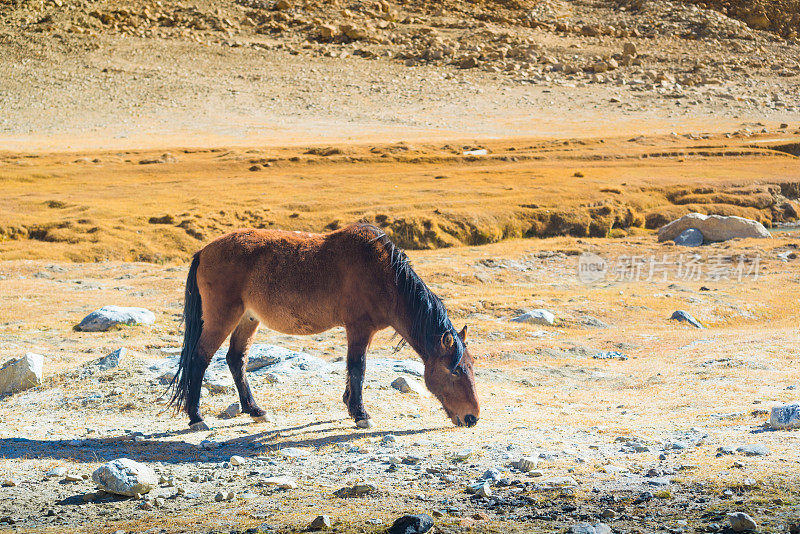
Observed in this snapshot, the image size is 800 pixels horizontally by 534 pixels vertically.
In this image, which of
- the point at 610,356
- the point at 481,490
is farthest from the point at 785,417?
the point at 610,356

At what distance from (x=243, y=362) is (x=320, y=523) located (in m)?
3.59

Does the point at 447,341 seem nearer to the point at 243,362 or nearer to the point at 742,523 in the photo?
the point at 243,362

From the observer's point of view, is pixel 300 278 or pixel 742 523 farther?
pixel 300 278

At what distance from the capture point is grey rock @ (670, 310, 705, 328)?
50.9ft

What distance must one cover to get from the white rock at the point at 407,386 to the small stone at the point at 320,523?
4134 mm

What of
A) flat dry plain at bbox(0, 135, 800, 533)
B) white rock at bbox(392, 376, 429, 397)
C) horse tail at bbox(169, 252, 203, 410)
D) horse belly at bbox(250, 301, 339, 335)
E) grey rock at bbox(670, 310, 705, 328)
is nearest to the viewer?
→ flat dry plain at bbox(0, 135, 800, 533)

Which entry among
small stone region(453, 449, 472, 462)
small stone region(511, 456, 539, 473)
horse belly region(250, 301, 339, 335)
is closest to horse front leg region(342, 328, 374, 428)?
horse belly region(250, 301, 339, 335)

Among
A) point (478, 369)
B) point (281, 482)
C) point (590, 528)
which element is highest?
point (590, 528)

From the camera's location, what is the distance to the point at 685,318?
15617 mm

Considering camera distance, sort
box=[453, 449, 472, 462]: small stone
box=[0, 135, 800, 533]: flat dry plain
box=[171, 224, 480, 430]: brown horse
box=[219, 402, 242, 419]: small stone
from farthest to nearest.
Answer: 1. box=[219, 402, 242, 419]: small stone
2. box=[171, 224, 480, 430]: brown horse
3. box=[453, 449, 472, 462]: small stone
4. box=[0, 135, 800, 533]: flat dry plain

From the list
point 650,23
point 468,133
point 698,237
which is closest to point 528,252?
point 698,237

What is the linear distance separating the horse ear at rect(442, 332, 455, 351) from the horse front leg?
78 centimetres

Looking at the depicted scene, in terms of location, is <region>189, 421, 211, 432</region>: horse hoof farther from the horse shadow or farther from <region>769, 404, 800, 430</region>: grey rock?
<region>769, 404, 800, 430</region>: grey rock

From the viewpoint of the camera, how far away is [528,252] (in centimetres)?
2181
